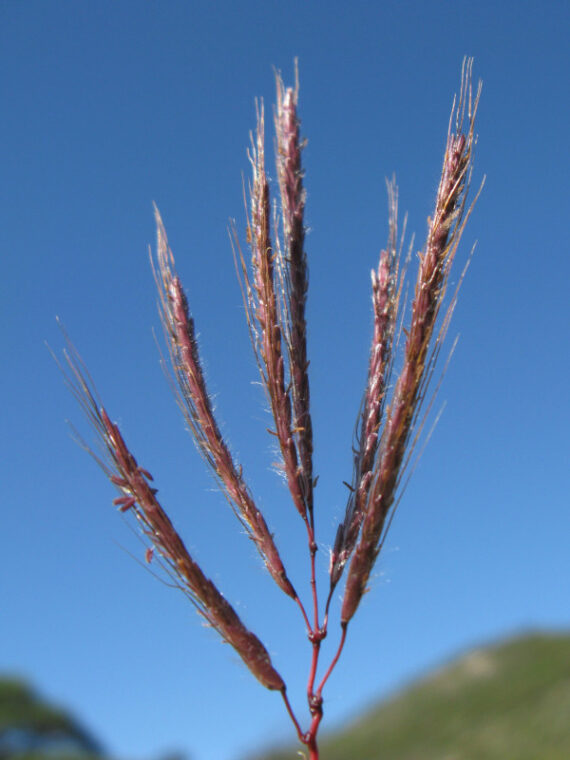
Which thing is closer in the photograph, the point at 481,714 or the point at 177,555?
the point at 177,555

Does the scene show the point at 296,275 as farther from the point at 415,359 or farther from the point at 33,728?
the point at 33,728

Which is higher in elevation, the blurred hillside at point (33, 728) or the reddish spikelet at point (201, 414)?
the blurred hillside at point (33, 728)

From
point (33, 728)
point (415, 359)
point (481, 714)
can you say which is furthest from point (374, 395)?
point (481, 714)

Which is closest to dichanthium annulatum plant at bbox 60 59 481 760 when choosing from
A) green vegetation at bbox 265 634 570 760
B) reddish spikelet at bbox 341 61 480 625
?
reddish spikelet at bbox 341 61 480 625

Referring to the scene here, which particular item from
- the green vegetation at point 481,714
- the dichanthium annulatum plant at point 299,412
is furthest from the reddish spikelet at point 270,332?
the green vegetation at point 481,714

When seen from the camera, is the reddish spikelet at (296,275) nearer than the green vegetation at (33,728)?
Yes

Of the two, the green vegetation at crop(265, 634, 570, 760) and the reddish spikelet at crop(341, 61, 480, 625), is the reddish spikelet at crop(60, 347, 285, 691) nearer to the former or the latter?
the reddish spikelet at crop(341, 61, 480, 625)

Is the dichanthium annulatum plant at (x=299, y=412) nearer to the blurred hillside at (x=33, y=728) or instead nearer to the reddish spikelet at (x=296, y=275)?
the reddish spikelet at (x=296, y=275)
